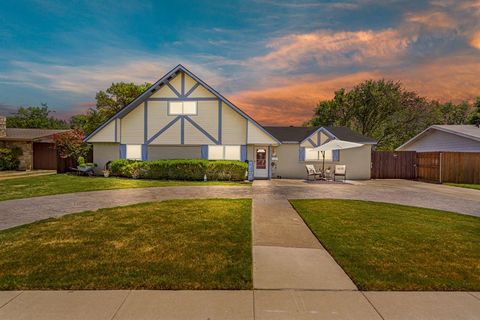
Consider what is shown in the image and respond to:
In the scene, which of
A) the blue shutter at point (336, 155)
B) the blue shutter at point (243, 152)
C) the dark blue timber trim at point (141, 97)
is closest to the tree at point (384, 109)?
the blue shutter at point (336, 155)

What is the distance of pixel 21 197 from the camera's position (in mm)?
10617

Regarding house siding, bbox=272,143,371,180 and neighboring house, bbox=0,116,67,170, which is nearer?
house siding, bbox=272,143,371,180

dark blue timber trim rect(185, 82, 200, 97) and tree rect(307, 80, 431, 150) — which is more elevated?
tree rect(307, 80, 431, 150)

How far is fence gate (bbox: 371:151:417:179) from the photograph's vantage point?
2038cm

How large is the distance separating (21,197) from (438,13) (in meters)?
21.8

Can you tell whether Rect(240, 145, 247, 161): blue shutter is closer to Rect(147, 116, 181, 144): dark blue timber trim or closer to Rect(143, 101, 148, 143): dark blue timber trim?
Rect(147, 116, 181, 144): dark blue timber trim

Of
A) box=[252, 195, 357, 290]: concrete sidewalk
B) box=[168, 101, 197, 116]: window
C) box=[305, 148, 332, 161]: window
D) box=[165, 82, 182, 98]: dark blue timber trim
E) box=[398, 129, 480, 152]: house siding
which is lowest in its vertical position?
box=[252, 195, 357, 290]: concrete sidewalk

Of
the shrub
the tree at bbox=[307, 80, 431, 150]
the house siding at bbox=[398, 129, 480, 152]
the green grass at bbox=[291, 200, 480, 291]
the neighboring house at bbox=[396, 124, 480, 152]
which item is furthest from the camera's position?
the tree at bbox=[307, 80, 431, 150]
